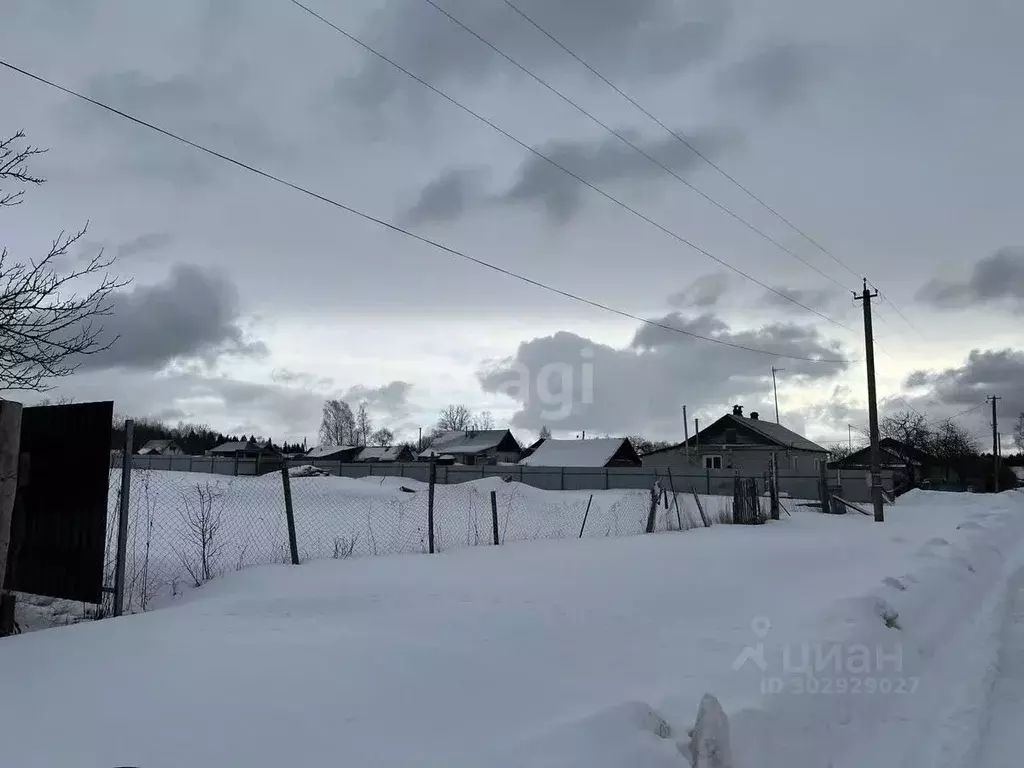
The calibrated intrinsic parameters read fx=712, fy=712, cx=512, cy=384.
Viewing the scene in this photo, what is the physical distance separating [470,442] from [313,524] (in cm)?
6727

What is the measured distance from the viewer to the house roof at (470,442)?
80.6 meters

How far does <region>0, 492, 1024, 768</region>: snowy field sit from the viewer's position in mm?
3566

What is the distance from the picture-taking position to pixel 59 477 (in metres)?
6.21

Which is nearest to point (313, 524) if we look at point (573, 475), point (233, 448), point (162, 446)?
point (573, 475)

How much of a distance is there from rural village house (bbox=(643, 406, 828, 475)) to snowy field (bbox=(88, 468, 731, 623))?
25351 mm

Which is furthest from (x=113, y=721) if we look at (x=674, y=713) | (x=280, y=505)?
(x=280, y=505)

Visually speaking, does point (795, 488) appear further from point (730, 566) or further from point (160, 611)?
point (160, 611)

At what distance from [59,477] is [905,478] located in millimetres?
59440

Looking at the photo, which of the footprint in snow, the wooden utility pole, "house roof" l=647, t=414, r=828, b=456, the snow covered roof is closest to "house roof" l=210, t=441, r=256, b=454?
the snow covered roof

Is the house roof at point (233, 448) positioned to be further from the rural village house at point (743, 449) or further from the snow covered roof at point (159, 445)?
the rural village house at point (743, 449)

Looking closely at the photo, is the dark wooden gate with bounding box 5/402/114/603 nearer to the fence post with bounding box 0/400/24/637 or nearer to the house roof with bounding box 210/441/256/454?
the fence post with bounding box 0/400/24/637

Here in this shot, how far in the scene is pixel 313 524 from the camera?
1627 centimetres

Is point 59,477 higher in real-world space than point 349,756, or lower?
higher

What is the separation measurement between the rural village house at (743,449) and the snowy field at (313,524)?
25351mm
